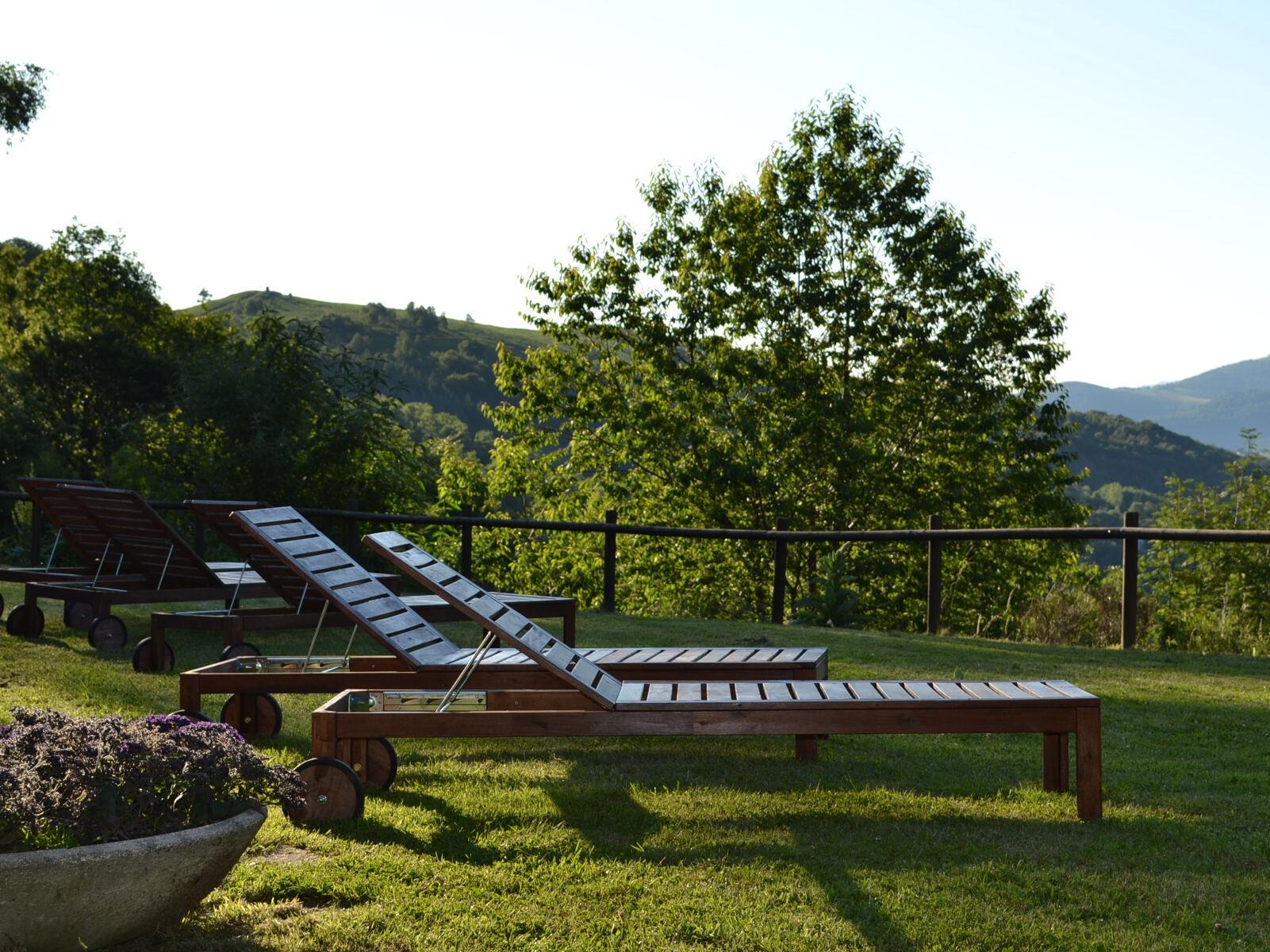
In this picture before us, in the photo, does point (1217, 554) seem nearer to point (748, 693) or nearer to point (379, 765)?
point (748, 693)

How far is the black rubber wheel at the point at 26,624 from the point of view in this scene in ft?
29.6

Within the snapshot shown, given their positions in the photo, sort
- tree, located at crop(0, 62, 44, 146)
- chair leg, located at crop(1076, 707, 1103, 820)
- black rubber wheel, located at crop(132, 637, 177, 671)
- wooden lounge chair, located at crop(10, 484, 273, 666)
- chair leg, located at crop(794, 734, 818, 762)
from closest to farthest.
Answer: chair leg, located at crop(1076, 707, 1103, 820) < chair leg, located at crop(794, 734, 818, 762) < black rubber wheel, located at crop(132, 637, 177, 671) < wooden lounge chair, located at crop(10, 484, 273, 666) < tree, located at crop(0, 62, 44, 146)

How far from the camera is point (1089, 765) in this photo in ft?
14.9

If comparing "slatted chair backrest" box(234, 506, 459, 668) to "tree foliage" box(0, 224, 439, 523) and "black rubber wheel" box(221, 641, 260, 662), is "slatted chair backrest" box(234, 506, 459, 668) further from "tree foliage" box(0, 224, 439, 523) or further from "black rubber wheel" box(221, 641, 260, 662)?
"tree foliage" box(0, 224, 439, 523)

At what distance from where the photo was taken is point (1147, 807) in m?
4.79

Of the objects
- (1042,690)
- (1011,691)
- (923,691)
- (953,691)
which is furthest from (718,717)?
(1042,690)

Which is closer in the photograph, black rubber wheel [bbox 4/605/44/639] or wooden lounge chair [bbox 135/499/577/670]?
wooden lounge chair [bbox 135/499/577/670]

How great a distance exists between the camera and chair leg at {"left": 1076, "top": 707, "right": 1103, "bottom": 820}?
454 cm

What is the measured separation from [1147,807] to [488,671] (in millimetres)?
2822

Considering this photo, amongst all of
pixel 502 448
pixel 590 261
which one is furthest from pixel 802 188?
pixel 502 448

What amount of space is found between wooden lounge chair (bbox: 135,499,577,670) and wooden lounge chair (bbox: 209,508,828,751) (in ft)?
3.85

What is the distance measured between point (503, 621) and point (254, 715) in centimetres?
169

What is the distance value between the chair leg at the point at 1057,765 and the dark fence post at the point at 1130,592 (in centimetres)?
547

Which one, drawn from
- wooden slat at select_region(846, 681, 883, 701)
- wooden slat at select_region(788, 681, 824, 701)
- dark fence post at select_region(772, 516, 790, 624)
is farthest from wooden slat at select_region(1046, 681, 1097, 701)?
dark fence post at select_region(772, 516, 790, 624)
